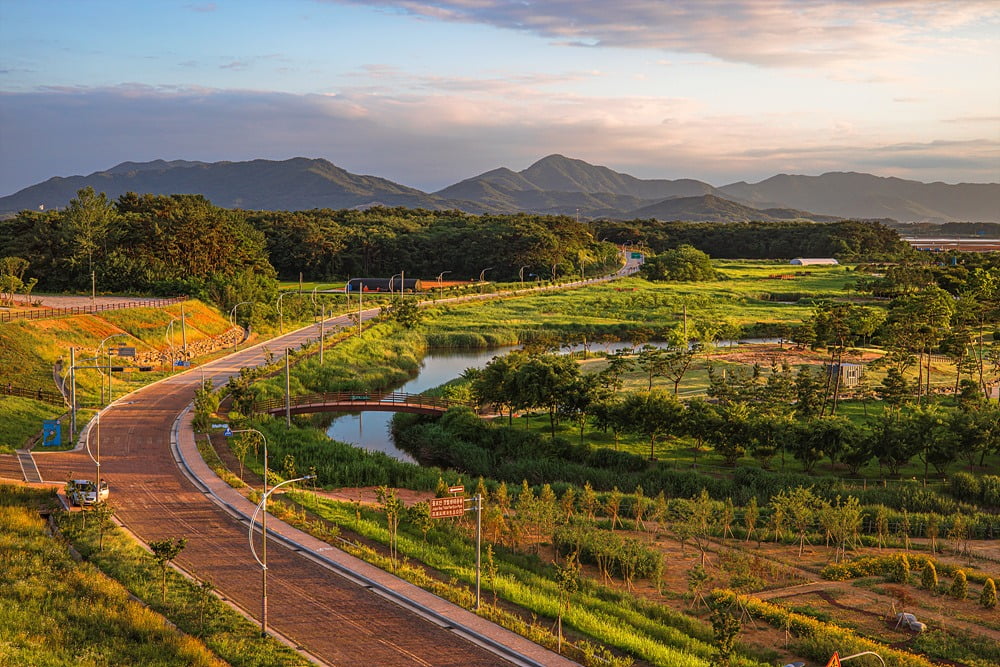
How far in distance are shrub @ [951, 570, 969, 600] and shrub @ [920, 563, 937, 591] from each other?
0.67 m

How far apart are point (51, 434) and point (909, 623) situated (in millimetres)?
41226

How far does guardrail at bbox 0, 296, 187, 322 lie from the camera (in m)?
68.7

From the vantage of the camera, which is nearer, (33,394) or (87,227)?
(33,394)

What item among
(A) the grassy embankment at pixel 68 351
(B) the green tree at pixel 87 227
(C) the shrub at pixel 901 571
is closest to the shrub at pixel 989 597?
(C) the shrub at pixel 901 571

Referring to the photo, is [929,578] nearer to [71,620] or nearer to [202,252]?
[71,620]

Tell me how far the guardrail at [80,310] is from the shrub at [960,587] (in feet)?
210

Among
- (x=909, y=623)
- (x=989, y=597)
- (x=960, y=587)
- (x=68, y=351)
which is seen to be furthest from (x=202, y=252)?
(x=989, y=597)

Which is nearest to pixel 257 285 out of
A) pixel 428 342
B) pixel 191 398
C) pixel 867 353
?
pixel 428 342

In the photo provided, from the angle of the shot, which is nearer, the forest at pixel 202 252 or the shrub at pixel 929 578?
the shrub at pixel 929 578

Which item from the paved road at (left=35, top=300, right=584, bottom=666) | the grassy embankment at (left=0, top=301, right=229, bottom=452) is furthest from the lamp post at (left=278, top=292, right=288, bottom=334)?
the paved road at (left=35, top=300, right=584, bottom=666)

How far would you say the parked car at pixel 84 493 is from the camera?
35750 mm

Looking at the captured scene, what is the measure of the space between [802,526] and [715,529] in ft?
11.5

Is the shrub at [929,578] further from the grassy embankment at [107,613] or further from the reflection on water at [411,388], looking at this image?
the reflection on water at [411,388]

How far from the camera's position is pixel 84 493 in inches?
1417
